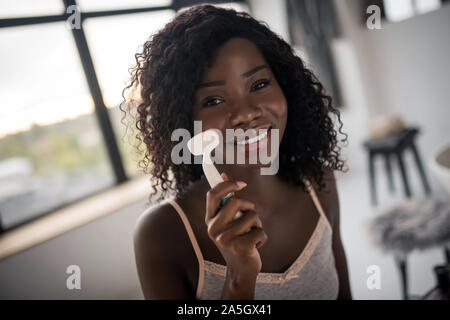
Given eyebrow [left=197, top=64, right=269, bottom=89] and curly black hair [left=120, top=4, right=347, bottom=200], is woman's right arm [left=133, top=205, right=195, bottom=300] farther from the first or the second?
eyebrow [left=197, top=64, right=269, bottom=89]

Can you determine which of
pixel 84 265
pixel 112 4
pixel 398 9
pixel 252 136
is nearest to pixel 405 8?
pixel 398 9

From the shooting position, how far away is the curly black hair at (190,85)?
0.44m

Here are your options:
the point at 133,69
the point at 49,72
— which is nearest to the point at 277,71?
the point at 133,69

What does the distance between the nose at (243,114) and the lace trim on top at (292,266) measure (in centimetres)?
21

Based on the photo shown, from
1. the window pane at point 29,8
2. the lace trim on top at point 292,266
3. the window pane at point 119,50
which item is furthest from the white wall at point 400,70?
the lace trim on top at point 292,266

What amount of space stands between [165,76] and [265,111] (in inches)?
5.3

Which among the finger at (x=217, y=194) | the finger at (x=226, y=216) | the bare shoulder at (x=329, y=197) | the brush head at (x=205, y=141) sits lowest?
the bare shoulder at (x=329, y=197)

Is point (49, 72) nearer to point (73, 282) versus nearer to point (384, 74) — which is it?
point (73, 282)

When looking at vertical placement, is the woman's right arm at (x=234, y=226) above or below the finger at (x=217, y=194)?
below

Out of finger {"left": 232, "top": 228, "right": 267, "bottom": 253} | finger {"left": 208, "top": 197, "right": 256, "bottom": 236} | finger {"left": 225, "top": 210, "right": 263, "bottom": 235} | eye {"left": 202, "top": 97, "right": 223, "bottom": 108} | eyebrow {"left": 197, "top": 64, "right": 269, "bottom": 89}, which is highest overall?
eyebrow {"left": 197, "top": 64, "right": 269, "bottom": 89}

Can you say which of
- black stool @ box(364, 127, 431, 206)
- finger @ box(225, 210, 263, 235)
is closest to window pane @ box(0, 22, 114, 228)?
finger @ box(225, 210, 263, 235)

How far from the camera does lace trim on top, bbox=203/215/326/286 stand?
50 centimetres

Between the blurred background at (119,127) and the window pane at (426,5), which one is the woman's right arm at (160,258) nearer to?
the blurred background at (119,127)

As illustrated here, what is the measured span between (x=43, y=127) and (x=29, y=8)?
399mm
